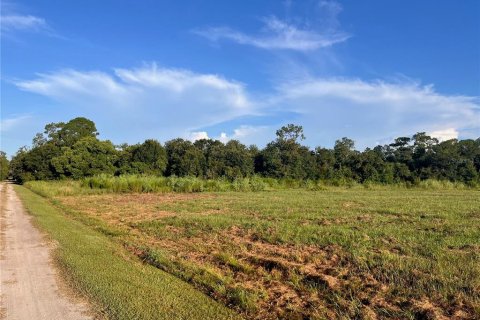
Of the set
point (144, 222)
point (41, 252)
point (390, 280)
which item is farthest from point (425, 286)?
point (144, 222)

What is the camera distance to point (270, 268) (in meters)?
7.27

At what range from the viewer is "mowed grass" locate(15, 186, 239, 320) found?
5098mm

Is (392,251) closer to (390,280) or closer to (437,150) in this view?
(390,280)

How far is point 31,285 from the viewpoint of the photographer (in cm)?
634

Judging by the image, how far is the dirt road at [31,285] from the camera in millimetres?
5130

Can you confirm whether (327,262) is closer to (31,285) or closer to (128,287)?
(128,287)

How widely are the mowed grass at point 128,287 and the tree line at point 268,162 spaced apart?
42574mm

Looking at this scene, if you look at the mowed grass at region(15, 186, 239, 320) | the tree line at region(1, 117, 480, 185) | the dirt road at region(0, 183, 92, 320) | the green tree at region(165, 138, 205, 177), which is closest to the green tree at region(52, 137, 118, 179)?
the tree line at region(1, 117, 480, 185)

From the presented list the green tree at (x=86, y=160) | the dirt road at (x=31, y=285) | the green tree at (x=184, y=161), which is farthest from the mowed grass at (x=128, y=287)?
the green tree at (x=86, y=160)

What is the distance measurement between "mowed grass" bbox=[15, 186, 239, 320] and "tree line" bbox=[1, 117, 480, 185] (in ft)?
140

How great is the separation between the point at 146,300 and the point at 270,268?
265cm

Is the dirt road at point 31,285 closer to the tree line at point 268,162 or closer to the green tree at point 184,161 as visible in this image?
the tree line at point 268,162

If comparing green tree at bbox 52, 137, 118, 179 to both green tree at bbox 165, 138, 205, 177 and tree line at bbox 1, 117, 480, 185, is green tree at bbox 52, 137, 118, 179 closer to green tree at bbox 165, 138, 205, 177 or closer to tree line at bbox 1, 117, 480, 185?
tree line at bbox 1, 117, 480, 185

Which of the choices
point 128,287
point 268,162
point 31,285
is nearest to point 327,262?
point 128,287
